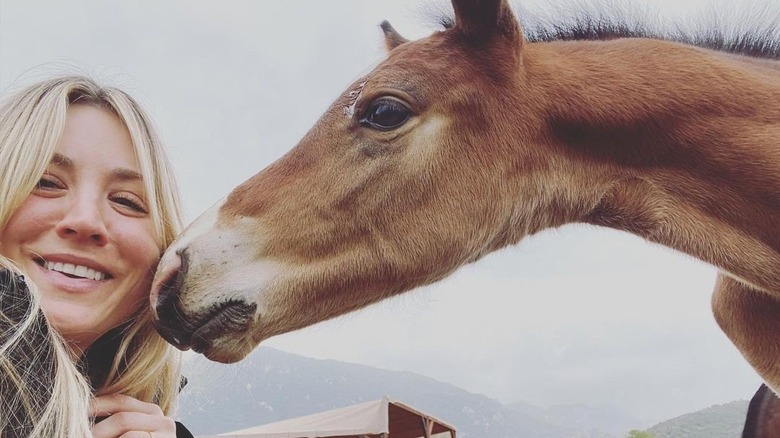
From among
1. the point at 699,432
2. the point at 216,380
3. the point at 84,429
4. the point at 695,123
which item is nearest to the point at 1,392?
the point at 84,429

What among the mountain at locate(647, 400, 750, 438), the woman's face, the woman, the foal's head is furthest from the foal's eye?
the mountain at locate(647, 400, 750, 438)

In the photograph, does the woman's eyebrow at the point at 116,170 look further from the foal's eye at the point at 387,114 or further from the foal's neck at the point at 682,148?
the foal's neck at the point at 682,148

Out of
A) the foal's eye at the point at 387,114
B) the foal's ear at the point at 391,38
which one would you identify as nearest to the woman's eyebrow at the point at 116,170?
the foal's eye at the point at 387,114

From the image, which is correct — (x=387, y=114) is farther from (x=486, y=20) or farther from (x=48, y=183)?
(x=48, y=183)

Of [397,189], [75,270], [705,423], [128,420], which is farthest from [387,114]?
[705,423]

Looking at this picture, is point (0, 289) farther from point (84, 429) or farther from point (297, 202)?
point (297, 202)

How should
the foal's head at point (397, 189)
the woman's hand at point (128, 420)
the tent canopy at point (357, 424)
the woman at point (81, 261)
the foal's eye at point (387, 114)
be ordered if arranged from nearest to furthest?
the woman at point (81, 261) → the woman's hand at point (128, 420) → the foal's head at point (397, 189) → the foal's eye at point (387, 114) → the tent canopy at point (357, 424)

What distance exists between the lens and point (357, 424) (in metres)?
8.48

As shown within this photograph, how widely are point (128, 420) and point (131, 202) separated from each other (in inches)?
26.6

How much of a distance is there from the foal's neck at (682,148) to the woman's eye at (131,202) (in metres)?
1.68

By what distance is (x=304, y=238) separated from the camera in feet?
7.98

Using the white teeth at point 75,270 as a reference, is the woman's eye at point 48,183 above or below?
above

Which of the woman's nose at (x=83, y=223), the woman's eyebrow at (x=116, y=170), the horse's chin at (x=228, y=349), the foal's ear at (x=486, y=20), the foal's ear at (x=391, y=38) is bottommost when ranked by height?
the horse's chin at (x=228, y=349)

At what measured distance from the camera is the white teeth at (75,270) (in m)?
1.68
